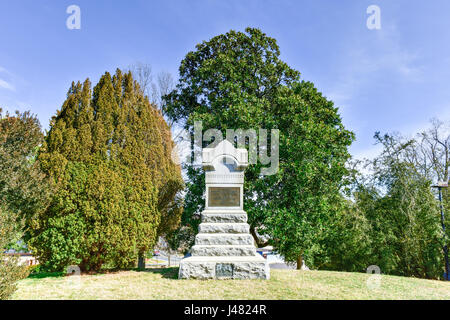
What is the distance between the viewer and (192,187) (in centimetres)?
1170

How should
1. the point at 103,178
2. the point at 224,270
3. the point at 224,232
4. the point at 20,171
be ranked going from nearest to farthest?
the point at 20,171 → the point at 224,270 → the point at 103,178 → the point at 224,232

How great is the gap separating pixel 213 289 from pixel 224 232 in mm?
2392

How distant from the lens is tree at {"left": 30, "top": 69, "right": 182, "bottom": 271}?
763 cm

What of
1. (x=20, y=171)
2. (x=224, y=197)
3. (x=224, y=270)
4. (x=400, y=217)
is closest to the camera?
(x=20, y=171)

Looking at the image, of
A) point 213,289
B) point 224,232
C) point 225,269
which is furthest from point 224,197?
point 213,289

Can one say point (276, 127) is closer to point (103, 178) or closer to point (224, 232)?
point (224, 232)

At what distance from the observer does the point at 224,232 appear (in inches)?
325

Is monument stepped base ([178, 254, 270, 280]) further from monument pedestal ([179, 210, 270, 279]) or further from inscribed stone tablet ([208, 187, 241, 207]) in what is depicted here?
inscribed stone tablet ([208, 187, 241, 207])

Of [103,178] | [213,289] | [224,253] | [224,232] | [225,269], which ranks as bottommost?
[213,289]

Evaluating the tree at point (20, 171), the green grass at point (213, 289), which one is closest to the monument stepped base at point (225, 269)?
the green grass at point (213, 289)

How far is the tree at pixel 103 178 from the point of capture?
763cm

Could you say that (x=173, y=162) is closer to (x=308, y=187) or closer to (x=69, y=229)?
(x=69, y=229)

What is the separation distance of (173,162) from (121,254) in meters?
4.00
